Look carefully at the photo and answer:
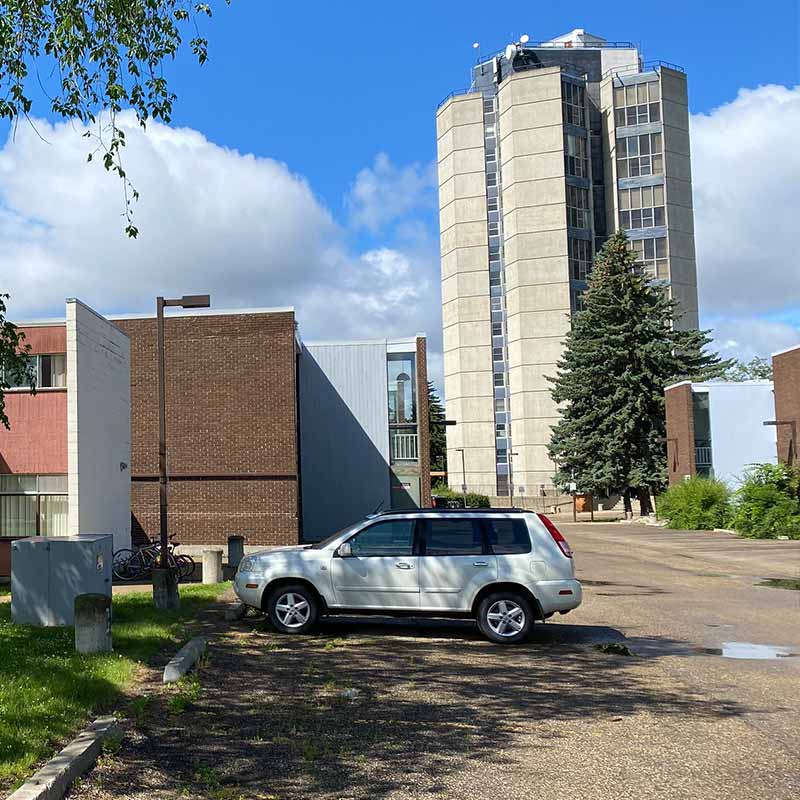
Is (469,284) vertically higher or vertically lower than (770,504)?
higher

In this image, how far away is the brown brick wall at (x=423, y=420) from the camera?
3938 centimetres

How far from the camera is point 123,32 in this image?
1061cm

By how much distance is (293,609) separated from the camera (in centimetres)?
1236

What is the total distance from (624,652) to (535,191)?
80.2m

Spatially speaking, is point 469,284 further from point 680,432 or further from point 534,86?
point 680,432

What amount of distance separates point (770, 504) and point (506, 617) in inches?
1118

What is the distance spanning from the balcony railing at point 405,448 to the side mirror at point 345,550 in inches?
1098

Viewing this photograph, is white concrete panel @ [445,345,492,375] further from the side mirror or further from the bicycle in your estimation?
the side mirror

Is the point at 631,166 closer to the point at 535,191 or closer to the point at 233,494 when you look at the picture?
the point at 535,191

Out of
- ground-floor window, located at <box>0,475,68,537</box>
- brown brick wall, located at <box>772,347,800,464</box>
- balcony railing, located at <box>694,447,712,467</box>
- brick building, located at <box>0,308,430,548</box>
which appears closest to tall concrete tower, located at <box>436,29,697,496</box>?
balcony railing, located at <box>694,447,712,467</box>

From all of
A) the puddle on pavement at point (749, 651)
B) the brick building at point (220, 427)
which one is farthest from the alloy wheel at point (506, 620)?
the brick building at point (220, 427)

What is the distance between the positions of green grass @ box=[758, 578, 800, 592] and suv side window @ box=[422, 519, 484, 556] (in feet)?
33.4

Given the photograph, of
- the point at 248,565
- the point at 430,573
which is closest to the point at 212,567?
the point at 248,565

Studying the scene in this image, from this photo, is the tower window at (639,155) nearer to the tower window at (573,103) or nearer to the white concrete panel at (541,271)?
the tower window at (573,103)
